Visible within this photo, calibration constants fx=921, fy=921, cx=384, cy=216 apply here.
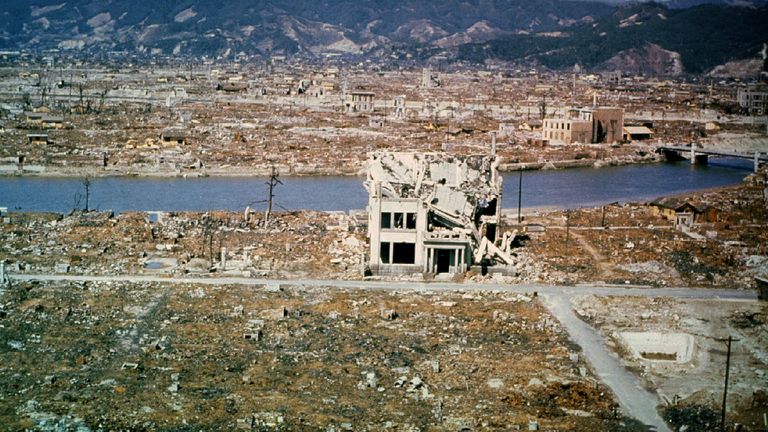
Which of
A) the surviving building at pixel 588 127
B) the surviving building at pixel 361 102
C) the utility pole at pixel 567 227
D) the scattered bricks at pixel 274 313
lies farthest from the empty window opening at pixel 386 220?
the surviving building at pixel 361 102

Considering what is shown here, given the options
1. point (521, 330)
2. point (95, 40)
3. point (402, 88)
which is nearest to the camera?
point (521, 330)

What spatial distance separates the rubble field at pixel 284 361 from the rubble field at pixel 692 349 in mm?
959

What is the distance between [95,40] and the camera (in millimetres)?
198500

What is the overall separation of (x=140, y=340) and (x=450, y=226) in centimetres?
875

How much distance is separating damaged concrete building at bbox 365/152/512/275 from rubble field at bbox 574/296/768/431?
3306 mm

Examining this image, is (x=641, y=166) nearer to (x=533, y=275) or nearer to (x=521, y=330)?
(x=533, y=275)

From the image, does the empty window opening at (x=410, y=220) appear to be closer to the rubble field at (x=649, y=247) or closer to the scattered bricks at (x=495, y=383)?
the rubble field at (x=649, y=247)

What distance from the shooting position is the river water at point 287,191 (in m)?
31.4

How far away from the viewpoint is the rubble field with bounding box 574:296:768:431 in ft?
43.6

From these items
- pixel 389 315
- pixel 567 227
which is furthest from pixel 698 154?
pixel 389 315

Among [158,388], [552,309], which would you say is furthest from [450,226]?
[158,388]

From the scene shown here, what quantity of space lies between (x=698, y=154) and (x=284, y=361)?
36.5 metres

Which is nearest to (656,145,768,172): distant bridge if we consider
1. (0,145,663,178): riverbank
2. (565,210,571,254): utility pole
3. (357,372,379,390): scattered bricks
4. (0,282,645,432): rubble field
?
(0,145,663,178): riverbank

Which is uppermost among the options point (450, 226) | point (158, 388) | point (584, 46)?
point (584, 46)
